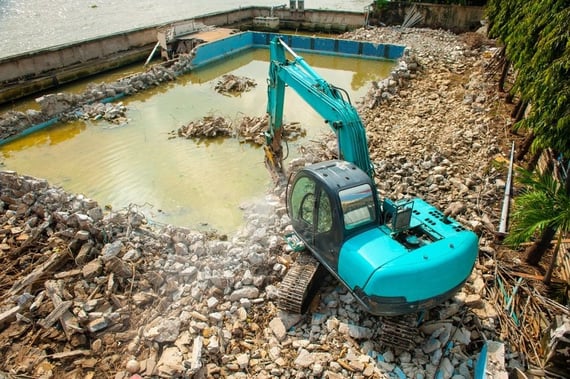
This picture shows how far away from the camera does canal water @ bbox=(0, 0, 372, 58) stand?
22.5m

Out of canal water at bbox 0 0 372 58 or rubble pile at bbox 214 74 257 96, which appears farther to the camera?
canal water at bbox 0 0 372 58

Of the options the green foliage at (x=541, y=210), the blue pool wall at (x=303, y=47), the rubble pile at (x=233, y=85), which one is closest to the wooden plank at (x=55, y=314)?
the green foliage at (x=541, y=210)

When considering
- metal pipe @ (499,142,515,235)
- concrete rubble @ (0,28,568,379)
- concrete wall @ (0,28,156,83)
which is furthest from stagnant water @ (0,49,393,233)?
metal pipe @ (499,142,515,235)

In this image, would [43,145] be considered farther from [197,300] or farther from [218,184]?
[197,300]

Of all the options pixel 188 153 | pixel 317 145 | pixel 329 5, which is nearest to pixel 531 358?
pixel 317 145

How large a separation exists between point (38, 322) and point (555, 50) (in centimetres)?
844

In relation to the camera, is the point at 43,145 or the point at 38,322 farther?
the point at 43,145

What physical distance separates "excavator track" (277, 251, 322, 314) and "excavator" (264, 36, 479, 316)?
13 mm

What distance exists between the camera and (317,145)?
11.0m

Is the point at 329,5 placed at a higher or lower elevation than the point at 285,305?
higher

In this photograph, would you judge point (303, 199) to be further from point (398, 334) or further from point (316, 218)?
point (398, 334)

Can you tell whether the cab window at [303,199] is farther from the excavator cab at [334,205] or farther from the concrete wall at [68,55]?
the concrete wall at [68,55]

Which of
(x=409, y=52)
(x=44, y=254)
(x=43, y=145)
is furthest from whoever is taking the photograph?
(x=409, y=52)

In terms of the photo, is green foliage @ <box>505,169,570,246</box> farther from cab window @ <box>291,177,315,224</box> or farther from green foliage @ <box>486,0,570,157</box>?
cab window @ <box>291,177,315,224</box>
